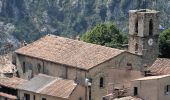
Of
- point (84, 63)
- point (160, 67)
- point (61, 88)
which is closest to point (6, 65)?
point (61, 88)

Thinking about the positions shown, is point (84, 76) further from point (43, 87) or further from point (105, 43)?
point (105, 43)

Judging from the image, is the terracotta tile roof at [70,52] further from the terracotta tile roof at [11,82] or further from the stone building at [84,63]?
the terracotta tile roof at [11,82]

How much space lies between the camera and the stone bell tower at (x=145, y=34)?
9075 cm

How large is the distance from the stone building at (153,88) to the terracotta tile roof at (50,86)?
707cm

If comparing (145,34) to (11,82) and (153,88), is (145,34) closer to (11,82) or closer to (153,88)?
(153,88)

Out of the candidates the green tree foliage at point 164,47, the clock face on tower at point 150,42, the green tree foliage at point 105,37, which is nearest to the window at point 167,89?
the clock face on tower at point 150,42

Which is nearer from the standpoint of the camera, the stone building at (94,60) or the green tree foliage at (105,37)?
the stone building at (94,60)

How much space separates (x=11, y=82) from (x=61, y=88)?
351 inches

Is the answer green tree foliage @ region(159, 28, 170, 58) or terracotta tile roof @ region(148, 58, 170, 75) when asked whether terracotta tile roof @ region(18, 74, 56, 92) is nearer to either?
terracotta tile roof @ region(148, 58, 170, 75)

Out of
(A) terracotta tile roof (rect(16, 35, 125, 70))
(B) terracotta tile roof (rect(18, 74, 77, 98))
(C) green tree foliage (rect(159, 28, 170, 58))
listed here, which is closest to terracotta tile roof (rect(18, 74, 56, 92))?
(B) terracotta tile roof (rect(18, 74, 77, 98))

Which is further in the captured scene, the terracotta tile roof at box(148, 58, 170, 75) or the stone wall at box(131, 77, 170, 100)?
the terracotta tile roof at box(148, 58, 170, 75)

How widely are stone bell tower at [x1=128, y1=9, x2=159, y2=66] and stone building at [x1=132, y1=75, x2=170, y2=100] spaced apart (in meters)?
12.2

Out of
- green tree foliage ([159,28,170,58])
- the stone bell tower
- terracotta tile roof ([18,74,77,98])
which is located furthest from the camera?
green tree foliage ([159,28,170,58])

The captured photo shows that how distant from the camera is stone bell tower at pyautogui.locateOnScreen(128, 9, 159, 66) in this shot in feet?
298
